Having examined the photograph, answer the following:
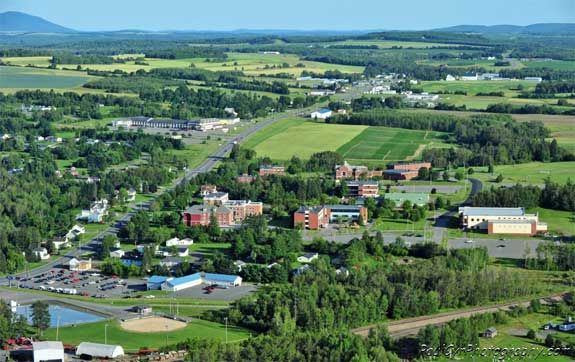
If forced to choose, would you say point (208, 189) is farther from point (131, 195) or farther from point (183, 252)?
point (183, 252)

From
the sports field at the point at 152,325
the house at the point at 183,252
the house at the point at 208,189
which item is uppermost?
the house at the point at 208,189

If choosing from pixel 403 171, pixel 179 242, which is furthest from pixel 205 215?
pixel 403 171


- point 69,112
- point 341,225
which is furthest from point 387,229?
point 69,112

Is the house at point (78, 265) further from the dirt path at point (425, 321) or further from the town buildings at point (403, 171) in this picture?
the town buildings at point (403, 171)

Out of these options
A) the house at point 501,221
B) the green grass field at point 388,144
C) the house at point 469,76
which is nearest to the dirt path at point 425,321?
the house at point 501,221

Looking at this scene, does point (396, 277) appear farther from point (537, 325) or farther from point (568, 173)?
point (568, 173)

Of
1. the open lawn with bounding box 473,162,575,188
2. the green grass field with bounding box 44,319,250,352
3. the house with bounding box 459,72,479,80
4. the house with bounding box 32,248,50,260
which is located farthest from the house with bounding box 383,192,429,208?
the house with bounding box 459,72,479,80
